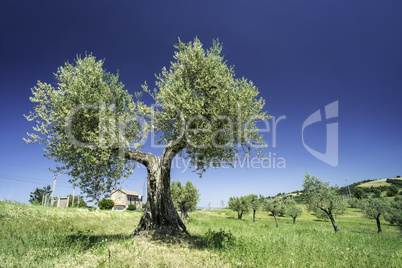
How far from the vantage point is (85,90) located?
12.8 meters

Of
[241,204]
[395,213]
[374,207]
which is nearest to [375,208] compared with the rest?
[374,207]

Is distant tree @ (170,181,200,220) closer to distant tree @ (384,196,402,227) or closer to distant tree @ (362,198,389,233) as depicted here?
distant tree @ (362,198,389,233)

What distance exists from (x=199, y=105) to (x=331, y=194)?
39.7 m

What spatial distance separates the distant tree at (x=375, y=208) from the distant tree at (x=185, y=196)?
48338mm

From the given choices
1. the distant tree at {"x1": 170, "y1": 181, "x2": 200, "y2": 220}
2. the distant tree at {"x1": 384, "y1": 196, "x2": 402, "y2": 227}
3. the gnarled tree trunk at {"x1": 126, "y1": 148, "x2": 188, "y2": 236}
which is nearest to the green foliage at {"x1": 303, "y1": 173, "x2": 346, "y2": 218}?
the distant tree at {"x1": 384, "y1": 196, "x2": 402, "y2": 227}

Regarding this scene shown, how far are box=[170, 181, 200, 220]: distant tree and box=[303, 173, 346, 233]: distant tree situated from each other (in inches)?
1267

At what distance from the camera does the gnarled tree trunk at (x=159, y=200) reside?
1424 centimetres

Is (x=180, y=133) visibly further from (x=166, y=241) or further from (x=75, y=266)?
(x=75, y=266)

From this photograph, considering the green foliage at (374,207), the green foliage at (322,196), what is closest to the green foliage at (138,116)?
the green foliage at (322,196)

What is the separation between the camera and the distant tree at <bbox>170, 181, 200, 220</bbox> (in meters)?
55.2

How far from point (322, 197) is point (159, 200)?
125 ft

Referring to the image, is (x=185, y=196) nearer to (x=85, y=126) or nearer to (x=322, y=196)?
(x=322, y=196)

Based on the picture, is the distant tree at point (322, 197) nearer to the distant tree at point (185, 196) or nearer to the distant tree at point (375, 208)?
the distant tree at point (375, 208)

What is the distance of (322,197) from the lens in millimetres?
38125
